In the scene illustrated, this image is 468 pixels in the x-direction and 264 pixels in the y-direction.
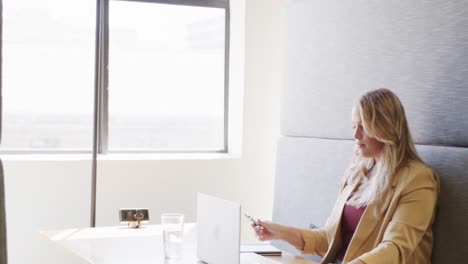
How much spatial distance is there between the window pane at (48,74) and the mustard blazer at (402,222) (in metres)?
2.27

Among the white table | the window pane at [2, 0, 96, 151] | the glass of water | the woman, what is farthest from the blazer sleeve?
the window pane at [2, 0, 96, 151]

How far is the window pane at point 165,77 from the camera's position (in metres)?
4.10

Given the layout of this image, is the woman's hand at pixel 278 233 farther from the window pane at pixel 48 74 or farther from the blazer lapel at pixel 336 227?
the window pane at pixel 48 74

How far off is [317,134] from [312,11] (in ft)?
2.10

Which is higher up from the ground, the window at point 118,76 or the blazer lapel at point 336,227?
the window at point 118,76

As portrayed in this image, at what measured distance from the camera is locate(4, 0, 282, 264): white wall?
3666 millimetres

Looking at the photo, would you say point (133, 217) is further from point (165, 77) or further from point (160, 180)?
point (165, 77)

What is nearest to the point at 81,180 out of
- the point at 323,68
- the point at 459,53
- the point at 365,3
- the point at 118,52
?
the point at 118,52

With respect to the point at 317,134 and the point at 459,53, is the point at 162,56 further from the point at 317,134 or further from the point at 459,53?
the point at 459,53

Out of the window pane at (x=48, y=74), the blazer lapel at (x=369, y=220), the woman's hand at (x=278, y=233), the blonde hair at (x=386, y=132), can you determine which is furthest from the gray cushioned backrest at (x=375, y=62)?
the window pane at (x=48, y=74)

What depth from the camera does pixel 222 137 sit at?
4.37m

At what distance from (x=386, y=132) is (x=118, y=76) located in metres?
2.31

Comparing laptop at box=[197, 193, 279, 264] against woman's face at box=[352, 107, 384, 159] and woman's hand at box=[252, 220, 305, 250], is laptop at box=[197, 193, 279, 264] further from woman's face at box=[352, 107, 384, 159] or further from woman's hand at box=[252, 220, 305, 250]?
woman's face at box=[352, 107, 384, 159]

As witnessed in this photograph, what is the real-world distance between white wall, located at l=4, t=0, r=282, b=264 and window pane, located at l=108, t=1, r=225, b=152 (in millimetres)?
339
